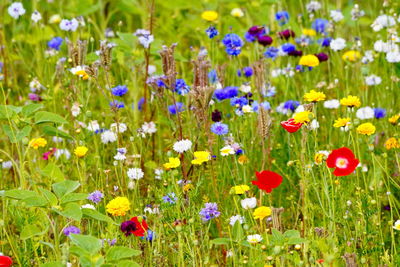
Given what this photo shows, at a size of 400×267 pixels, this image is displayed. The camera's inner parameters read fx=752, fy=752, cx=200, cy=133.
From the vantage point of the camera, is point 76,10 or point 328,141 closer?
point 328,141

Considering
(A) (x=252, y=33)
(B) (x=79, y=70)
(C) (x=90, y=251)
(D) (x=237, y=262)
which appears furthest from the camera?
(A) (x=252, y=33)

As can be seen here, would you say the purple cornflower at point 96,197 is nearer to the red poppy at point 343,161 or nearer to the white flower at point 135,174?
the white flower at point 135,174

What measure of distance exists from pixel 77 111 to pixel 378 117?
1.18m

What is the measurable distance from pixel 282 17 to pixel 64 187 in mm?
1993

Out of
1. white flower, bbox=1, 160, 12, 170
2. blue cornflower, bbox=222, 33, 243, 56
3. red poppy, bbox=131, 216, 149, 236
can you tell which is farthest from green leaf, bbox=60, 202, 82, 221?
blue cornflower, bbox=222, 33, 243, 56

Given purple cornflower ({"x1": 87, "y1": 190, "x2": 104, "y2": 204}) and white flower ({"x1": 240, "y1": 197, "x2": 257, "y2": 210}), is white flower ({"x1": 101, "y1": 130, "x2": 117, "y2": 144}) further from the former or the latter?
white flower ({"x1": 240, "y1": 197, "x2": 257, "y2": 210})

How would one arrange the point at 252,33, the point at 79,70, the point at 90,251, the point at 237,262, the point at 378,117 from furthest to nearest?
the point at 252,33
the point at 378,117
the point at 79,70
the point at 237,262
the point at 90,251

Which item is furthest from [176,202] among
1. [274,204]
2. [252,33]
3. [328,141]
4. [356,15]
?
[356,15]

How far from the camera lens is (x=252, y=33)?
320cm

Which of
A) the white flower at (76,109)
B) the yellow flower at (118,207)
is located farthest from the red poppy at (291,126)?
the white flower at (76,109)

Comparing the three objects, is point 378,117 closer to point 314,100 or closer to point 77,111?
point 314,100

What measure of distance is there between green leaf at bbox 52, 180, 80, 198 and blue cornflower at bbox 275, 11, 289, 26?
1902 millimetres

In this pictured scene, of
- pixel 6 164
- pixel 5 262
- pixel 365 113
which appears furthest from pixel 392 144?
pixel 6 164

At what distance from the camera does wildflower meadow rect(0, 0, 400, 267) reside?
211 cm
